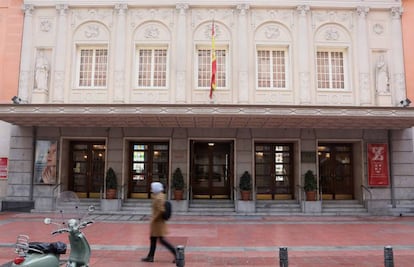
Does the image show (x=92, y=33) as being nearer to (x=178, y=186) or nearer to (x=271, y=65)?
(x=178, y=186)

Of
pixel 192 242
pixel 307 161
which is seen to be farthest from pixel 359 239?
pixel 307 161

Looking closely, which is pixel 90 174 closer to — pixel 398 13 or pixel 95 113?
pixel 95 113

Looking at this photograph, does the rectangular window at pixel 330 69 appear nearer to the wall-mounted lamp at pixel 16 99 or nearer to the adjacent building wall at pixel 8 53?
the wall-mounted lamp at pixel 16 99

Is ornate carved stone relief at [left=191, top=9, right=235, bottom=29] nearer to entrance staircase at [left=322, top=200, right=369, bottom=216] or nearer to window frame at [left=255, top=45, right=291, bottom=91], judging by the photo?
window frame at [left=255, top=45, right=291, bottom=91]

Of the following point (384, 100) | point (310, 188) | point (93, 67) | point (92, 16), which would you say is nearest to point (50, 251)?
point (310, 188)

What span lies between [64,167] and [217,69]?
9.03 metres

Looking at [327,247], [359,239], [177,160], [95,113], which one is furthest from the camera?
[177,160]

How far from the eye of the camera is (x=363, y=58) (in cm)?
1745

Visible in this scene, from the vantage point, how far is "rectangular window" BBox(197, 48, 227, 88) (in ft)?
57.8

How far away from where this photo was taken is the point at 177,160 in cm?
1712

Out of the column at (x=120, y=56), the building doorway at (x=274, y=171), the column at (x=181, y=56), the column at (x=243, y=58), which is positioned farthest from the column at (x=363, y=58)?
the column at (x=120, y=56)

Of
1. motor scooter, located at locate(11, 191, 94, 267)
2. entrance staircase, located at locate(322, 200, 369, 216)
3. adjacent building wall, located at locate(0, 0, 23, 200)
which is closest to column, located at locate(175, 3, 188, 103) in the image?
adjacent building wall, located at locate(0, 0, 23, 200)

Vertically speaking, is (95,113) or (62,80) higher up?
(62,80)

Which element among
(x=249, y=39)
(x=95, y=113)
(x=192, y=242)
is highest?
(x=249, y=39)
